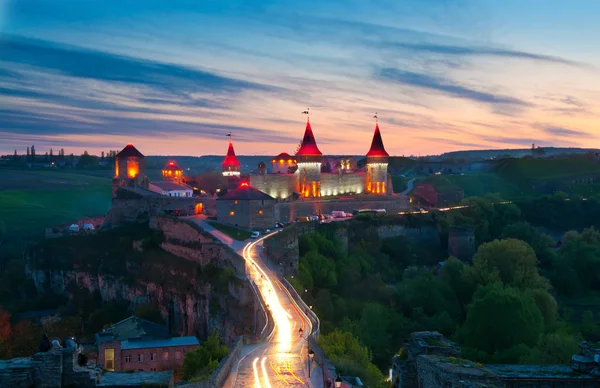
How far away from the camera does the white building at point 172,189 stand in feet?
224

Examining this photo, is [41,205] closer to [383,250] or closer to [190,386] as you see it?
[383,250]

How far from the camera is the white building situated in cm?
6819

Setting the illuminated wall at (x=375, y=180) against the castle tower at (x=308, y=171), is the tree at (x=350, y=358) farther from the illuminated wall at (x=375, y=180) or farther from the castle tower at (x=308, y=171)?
the illuminated wall at (x=375, y=180)

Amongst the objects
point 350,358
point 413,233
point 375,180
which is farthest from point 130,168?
point 350,358

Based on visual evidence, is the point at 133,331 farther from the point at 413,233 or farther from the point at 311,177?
the point at 413,233

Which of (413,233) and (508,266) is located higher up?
(413,233)

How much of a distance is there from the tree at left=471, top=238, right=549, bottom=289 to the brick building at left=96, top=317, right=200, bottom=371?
70.5ft

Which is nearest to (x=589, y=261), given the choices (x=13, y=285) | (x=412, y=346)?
(x=412, y=346)

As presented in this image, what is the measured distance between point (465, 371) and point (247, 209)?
132ft

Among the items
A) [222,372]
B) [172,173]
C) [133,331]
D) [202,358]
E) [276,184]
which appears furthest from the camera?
[172,173]

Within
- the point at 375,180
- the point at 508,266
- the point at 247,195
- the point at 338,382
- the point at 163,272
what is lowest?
the point at 163,272

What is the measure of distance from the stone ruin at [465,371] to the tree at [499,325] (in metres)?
17.0

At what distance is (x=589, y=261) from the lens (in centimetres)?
5859

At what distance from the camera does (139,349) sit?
121ft
